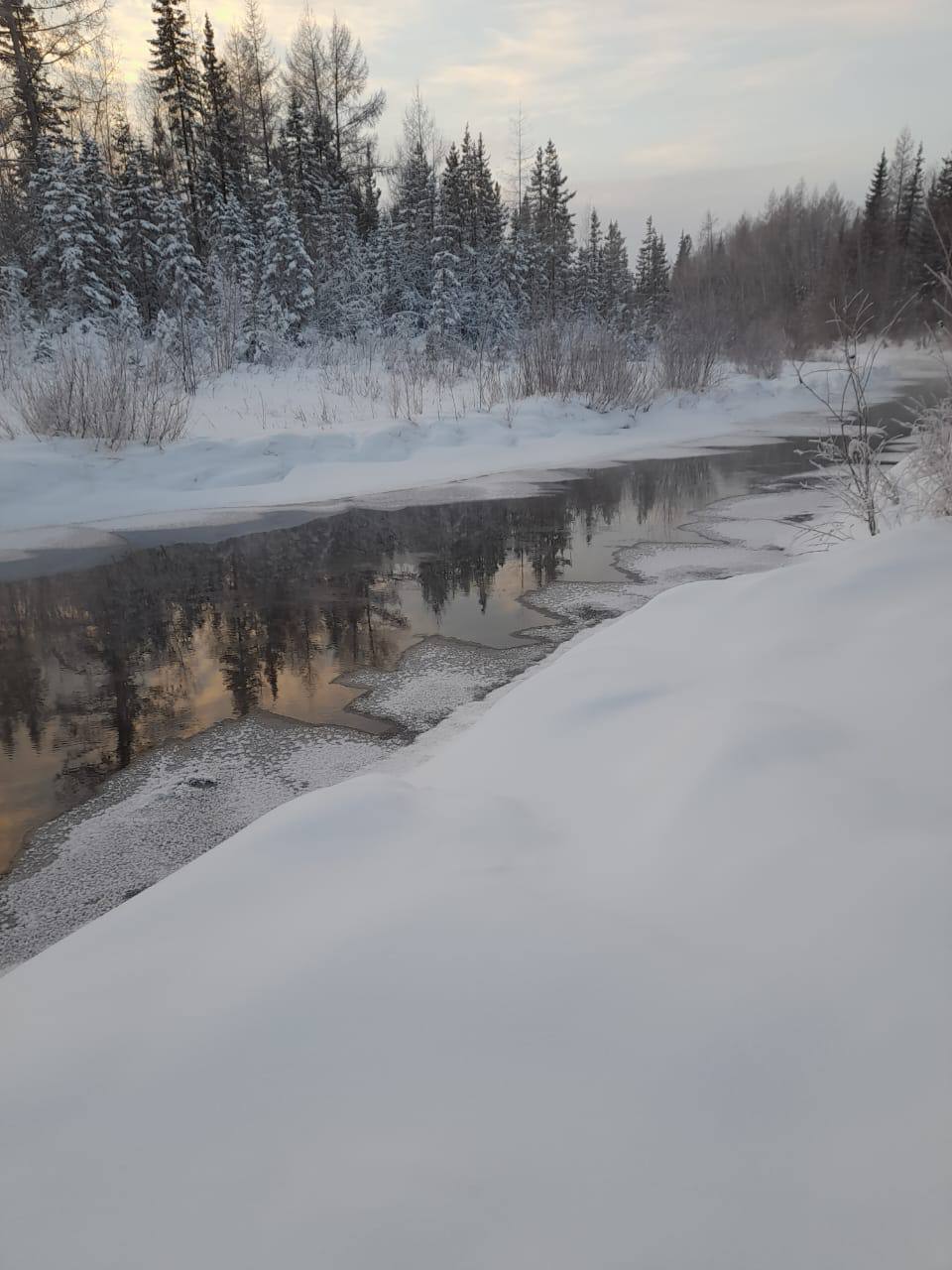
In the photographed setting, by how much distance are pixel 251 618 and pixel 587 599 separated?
2491 millimetres

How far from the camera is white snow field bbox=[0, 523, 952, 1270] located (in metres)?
1.04

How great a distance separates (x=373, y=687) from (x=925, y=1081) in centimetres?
336

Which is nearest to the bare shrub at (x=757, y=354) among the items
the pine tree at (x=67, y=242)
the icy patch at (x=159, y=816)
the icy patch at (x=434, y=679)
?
the pine tree at (x=67, y=242)

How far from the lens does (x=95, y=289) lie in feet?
74.4

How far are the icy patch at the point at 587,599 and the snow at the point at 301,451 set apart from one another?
463 cm

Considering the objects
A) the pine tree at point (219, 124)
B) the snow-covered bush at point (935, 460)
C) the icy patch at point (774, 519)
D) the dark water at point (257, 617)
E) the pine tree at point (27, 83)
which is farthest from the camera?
the pine tree at point (219, 124)

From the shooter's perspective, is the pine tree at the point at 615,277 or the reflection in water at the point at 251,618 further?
the pine tree at the point at 615,277

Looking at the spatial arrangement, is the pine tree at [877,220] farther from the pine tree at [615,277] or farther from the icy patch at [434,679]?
the icy patch at [434,679]

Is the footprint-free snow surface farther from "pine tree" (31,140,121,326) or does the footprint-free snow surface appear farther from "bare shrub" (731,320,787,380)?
"pine tree" (31,140,121,326)

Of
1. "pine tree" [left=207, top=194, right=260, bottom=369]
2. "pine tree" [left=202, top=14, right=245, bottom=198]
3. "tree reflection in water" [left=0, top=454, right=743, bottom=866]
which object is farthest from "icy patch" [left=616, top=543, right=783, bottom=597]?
"pine tree" [left=202, top=14, right=245, bottom=198]

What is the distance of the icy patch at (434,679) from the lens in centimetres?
396

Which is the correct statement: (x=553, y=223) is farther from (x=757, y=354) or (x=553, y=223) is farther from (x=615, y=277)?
(x=757, y=354)

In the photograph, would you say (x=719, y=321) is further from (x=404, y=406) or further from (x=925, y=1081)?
(x=925, y=1081)

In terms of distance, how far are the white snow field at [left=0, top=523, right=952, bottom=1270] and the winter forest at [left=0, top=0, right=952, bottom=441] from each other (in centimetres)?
954
